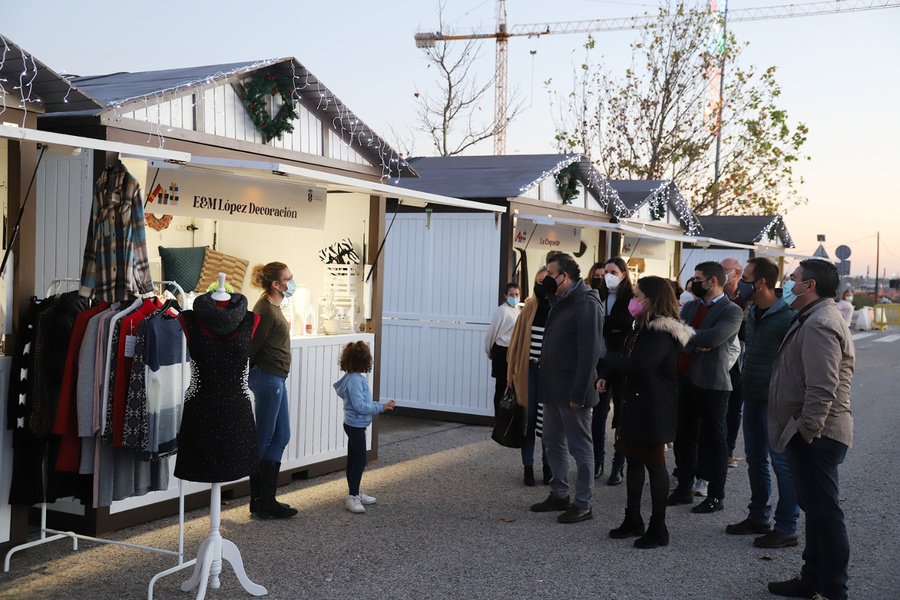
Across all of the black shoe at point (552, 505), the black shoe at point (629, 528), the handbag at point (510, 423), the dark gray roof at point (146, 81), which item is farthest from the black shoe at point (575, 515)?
the dark gray roof at point (146, 81)

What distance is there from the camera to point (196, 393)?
15.1 ft

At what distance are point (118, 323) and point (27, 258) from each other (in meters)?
0.92

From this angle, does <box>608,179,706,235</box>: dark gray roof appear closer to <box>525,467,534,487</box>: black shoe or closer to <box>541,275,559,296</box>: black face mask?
<box>525,467,534,487</box>: black shoe

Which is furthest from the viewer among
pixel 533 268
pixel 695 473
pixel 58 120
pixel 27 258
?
pixel 533 268

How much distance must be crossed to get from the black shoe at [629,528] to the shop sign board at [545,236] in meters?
5.42

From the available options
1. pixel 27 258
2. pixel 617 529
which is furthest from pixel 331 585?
pixel 27 258

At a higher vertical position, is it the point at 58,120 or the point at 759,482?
the point at 58,120

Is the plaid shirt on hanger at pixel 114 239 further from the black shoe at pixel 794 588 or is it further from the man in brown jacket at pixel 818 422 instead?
the black shoe at pixel 794 588

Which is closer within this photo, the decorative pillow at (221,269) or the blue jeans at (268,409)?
the blue jeans at (268,409)

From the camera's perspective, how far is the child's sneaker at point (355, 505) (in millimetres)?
6605

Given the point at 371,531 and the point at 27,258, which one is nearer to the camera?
the point at 27,258

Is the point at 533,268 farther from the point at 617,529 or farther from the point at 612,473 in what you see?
the point at 617,529

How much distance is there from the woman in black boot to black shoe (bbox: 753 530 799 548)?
0.64 meters

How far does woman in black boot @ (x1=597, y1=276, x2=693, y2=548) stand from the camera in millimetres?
5758
